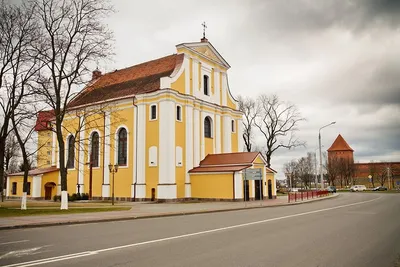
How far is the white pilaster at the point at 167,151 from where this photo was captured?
33969 millimetres

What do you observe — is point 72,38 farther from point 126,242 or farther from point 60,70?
point 126,242

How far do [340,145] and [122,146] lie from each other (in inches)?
4002

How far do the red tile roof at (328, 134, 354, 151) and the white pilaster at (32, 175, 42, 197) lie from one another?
103 meters

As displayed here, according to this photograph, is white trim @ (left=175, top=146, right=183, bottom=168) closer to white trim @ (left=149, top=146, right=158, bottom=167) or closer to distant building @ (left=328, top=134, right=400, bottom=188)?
white trim @ (left=149, top=146, right=158, bottom=167)

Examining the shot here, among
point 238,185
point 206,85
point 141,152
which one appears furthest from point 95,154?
point 238,185

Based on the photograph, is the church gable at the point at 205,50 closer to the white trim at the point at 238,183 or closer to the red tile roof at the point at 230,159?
the red tile roof at the point at 230,159

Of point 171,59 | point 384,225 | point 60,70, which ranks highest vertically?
point 171,59

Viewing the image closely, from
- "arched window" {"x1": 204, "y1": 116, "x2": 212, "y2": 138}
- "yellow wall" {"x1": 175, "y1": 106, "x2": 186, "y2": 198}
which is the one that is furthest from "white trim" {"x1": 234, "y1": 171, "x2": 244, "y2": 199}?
"arched window" {"x1": 204, "y1": 116, "x2": 212, "y2": 138}

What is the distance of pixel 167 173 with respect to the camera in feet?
112

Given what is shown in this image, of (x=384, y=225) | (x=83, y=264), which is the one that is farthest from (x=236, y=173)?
(x=83, y=264)

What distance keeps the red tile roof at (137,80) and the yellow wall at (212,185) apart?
1006cm

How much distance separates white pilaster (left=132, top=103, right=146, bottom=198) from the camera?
116 ft

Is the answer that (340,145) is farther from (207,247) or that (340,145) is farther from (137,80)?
(207,247)

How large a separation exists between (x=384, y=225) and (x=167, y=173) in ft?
74.2
